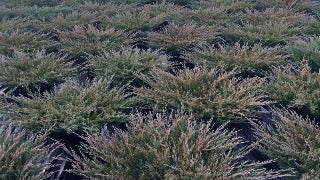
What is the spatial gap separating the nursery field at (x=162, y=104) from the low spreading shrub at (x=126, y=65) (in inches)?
0.4

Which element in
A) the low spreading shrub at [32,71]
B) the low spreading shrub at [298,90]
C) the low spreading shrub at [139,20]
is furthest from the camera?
the low spreading shrub at [139,20]

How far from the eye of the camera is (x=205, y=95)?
2.73 m

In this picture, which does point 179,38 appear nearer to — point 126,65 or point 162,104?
point 126,65

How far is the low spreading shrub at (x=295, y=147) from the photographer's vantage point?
2.15 metres

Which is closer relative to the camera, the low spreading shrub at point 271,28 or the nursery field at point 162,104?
the nursery field at point 162,104

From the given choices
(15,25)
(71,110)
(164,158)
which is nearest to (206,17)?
(15,25)

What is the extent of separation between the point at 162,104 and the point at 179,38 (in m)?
1.46

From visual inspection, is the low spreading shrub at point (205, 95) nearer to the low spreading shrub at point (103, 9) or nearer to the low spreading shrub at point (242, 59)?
the low spreading shrub at point (242, 59)

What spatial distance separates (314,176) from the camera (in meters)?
2.08

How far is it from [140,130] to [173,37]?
1.99m

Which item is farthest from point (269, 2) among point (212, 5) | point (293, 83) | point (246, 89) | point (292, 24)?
point (246, 89)

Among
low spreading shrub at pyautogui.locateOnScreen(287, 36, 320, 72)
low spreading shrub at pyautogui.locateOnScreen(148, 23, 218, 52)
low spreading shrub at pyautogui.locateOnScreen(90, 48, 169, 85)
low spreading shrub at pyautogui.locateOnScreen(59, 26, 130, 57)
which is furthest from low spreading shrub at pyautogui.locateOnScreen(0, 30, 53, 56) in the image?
low spreading shrub at pyautogui.locateOnScreen(287, 36, 320, 72)

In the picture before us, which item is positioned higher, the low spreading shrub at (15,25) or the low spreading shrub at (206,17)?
the low spreading shrub at (206,17)

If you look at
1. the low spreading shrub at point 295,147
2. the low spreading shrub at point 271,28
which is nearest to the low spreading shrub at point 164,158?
the low spreading shrub at point 295,147
